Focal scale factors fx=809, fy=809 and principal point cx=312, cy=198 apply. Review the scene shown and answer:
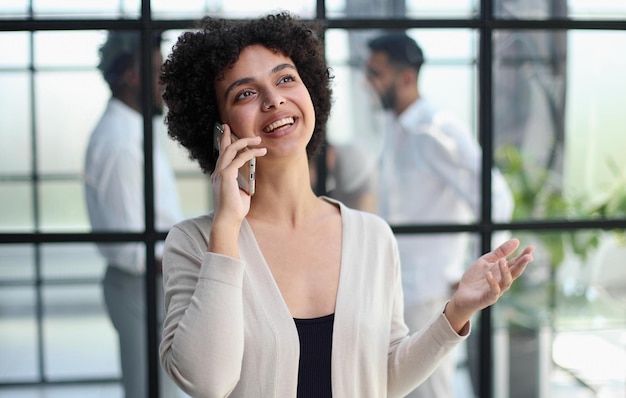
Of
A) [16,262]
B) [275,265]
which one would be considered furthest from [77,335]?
[275,265]

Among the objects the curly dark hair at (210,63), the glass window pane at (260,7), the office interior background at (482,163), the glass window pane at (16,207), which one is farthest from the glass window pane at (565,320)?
the glass window pane at (16,207)

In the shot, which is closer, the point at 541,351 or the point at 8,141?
the point at 8,141

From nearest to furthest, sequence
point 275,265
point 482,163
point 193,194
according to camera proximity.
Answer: point 275,265, point 193,194, point 482,163

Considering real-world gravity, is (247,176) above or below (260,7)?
below

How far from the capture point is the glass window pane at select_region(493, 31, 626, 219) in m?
2.79

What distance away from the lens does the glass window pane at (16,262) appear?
263 centimetres

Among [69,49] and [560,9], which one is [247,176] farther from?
[560,9]

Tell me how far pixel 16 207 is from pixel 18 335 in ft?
1.40

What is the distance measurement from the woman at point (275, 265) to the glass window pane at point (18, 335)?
3.53 feet

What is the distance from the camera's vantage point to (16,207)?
104 inches

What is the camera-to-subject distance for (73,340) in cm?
268

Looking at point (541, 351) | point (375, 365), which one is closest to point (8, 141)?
point (375, 365)

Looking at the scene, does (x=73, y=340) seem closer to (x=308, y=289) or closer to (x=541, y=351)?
(x=308, y=289)

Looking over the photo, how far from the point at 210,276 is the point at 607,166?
1854 mm
